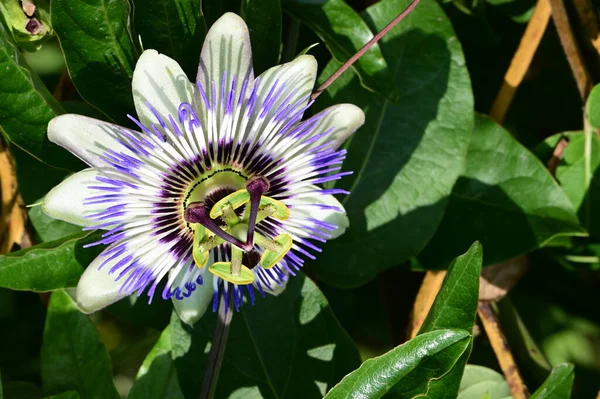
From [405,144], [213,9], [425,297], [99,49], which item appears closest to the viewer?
[99,49]

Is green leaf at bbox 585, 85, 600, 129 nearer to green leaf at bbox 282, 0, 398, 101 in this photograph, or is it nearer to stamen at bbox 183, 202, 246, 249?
green leaf at bbox 282, 0, 398, 101

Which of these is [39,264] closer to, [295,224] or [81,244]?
[81,244]

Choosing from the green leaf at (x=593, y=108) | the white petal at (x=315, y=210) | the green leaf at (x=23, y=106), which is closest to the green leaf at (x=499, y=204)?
the green leaf at (x=593, y=108)

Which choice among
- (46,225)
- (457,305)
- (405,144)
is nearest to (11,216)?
(46,225)

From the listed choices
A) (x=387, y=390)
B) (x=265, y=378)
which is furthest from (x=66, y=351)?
(x=387, y=390)

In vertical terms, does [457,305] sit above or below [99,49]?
below

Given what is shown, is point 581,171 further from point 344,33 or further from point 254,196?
point 254,196

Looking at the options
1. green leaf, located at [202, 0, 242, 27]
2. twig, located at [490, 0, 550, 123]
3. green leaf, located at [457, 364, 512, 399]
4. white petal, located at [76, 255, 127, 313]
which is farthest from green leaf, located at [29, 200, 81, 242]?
twig, located at [490, 0, 550, 123]
